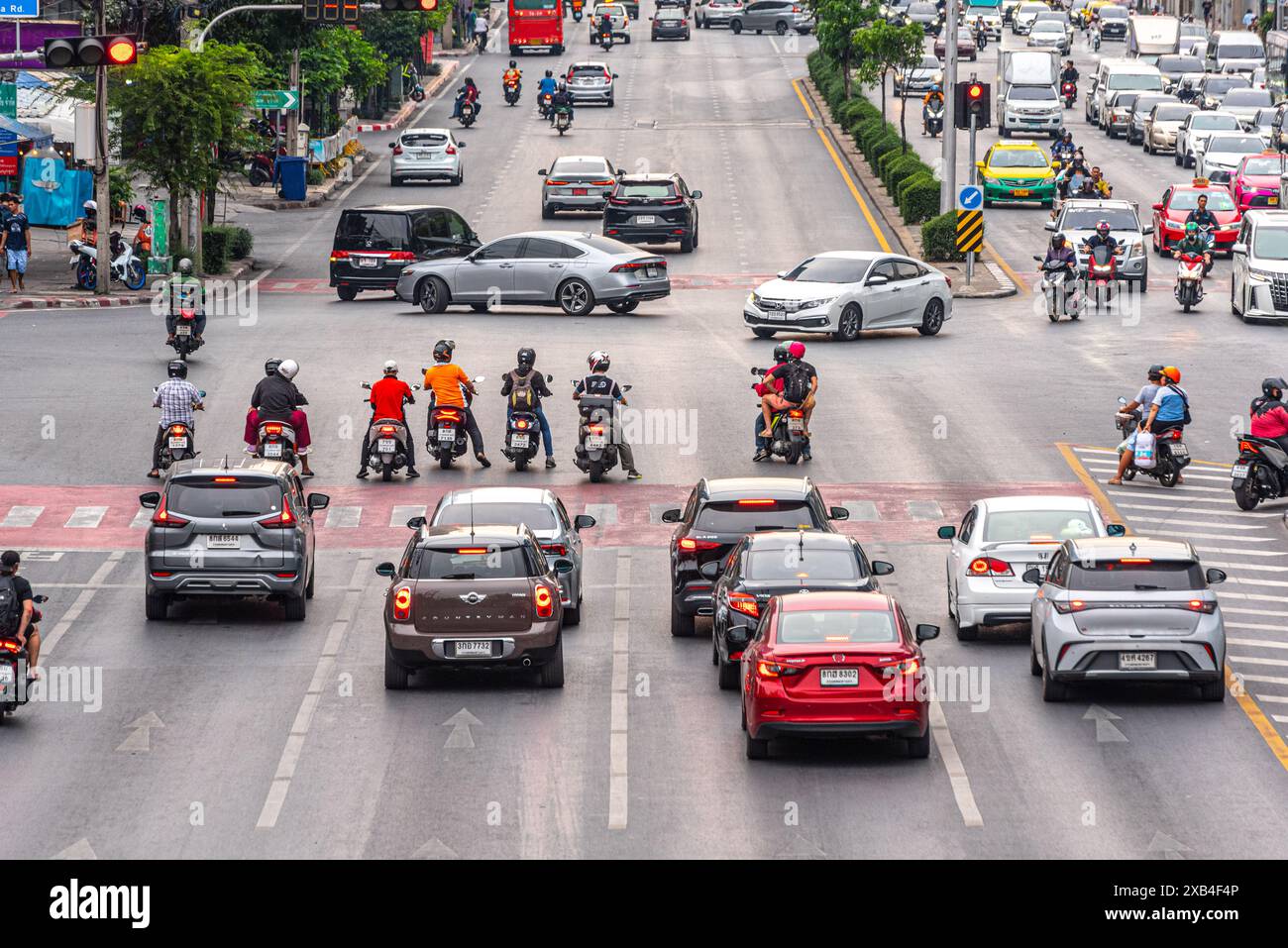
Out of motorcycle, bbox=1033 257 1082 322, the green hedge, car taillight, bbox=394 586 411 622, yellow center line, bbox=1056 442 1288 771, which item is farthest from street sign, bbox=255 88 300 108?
yellow center line, bbox=1056 442 1288 771

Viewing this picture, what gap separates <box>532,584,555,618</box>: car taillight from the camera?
19594 millimetres

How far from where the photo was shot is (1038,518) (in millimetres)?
21984

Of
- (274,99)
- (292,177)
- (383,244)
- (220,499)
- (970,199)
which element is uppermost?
(274,99)

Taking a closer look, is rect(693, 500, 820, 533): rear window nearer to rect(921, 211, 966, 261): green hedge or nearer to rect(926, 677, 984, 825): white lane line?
rect(926, 677, 984, 825): white lane line

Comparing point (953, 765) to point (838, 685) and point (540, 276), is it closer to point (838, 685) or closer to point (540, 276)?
point (838, 685)

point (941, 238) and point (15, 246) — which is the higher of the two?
point (941, 238)

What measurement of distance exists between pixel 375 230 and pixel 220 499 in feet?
72.6

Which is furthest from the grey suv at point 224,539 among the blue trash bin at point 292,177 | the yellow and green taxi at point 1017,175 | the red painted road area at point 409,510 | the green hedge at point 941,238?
the blue trash bin at point 292,177

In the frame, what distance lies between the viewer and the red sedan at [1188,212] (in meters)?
50.4

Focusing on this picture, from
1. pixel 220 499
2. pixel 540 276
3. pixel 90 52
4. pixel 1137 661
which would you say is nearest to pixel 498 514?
pixel 220 499

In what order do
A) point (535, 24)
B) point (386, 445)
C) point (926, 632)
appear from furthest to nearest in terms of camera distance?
point (535, 24)
point (386, 445)
point (926, 632)

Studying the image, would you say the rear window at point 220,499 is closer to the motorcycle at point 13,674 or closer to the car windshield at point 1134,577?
the motorcycle at point 13,674

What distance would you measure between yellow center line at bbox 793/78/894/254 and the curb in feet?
0.77

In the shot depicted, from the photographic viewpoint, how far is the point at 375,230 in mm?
43719
